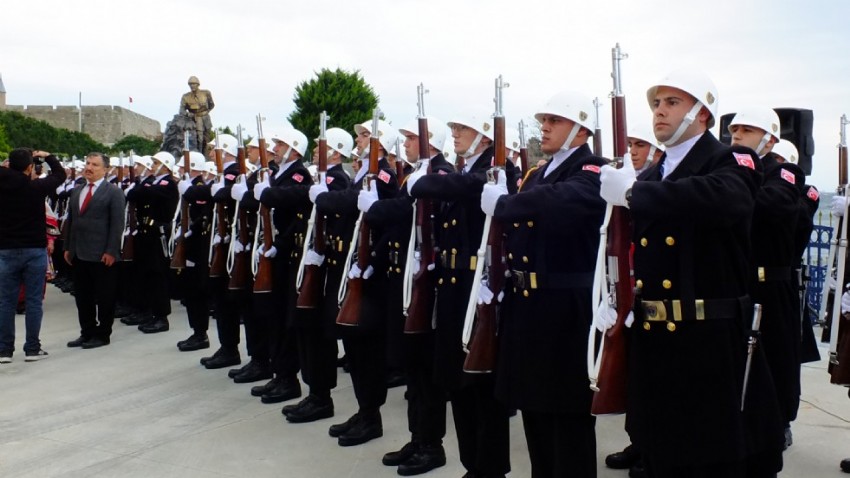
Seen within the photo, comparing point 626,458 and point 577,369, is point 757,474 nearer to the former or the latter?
point 577,369

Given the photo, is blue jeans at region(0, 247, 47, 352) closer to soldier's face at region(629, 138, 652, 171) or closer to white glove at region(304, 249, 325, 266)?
white glove at region(304, 249, 325, 266)

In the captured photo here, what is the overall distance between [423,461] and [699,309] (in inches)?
94.7

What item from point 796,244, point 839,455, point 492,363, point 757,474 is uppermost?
point 796,244

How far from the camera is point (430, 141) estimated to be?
512 cm

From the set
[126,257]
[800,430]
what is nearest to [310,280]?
[800,430]

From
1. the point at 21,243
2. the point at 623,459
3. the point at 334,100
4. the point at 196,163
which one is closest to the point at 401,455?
the point at 623,459

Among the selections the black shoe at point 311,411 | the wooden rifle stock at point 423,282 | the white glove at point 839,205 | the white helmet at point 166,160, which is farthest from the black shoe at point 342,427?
the white helmet at point 166,160

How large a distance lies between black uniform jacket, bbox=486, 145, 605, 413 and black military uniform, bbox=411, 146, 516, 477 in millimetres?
538

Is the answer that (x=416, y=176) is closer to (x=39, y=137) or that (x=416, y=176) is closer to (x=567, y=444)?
(x=567, y=444)

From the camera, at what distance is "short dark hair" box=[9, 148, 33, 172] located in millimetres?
8047

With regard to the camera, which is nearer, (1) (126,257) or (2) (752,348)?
(2) (752,348)

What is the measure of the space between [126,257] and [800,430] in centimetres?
761

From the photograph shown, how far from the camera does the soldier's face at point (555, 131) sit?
378 cm

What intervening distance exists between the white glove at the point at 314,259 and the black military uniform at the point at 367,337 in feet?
1.13
